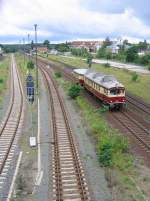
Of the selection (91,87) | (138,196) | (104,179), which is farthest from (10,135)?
(91,87)

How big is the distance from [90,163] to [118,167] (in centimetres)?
171

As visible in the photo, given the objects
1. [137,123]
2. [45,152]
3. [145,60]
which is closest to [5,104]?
[137,123]

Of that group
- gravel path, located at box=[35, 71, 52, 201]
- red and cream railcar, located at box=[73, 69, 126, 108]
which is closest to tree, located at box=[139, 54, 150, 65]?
red and cream railcar, located at box=[73, 69, 126, 108]

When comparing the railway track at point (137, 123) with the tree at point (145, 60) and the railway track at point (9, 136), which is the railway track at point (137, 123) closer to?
the railway track at point (9, 136)

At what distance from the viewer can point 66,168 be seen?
2009 centimetres

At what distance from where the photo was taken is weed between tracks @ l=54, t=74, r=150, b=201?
680 inches

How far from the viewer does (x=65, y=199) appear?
16.3 metres

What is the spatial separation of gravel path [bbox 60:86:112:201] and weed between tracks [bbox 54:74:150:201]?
0.32 m

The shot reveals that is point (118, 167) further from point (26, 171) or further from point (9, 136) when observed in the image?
point (9, 136)

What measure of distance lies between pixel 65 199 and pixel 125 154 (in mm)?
7516

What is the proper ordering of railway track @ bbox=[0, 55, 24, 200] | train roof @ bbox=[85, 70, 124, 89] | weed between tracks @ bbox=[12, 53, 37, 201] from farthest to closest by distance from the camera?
train roof @ bbox=[85, 70, 124, 89] < railway track @ bbox=[0, 55, 24, 200] < weed between tracks @ bbox=[12, 53, 37, 201]

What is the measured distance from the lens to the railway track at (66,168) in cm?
1683

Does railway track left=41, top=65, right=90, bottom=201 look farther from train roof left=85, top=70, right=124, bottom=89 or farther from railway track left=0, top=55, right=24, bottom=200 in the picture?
train roof left=85, top=70, right=124, bottom=89

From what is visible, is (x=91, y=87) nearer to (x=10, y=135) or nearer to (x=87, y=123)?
(x=87, y=123)
